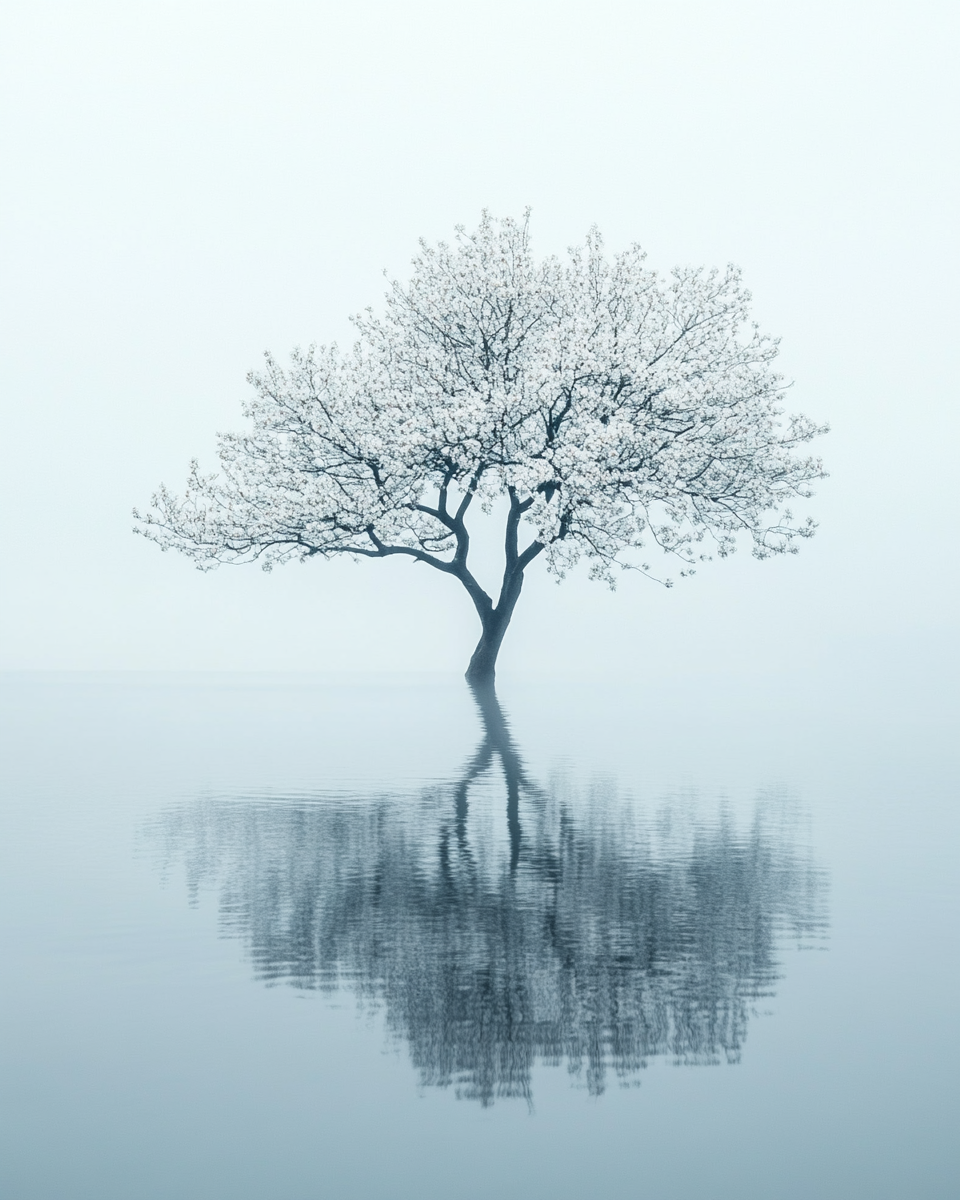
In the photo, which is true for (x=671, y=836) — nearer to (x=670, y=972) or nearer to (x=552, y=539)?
(x=670, y=972)

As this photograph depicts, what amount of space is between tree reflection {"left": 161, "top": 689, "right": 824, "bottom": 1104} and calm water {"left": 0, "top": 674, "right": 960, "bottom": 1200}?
0.03 meters

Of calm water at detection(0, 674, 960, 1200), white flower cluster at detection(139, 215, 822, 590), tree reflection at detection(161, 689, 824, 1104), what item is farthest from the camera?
white flower cluster at detection(139, 215, 822, 590)

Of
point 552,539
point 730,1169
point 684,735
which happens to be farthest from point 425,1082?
point 552,539

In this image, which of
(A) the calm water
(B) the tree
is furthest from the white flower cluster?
(A) the calm water

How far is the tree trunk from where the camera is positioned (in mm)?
39656

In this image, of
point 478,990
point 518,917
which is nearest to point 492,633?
point 518,917

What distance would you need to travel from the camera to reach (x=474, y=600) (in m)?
39.8

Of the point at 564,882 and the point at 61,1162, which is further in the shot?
the point at 564,882

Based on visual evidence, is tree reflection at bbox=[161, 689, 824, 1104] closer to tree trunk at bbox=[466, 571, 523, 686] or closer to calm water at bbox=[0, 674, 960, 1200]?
calm water at bbox=[0, 674, 960, 1200]

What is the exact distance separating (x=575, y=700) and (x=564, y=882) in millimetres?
29235

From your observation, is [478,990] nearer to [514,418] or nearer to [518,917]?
[518,917]

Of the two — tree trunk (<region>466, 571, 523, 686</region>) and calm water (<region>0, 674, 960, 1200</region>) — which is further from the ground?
tree trunk (<region>466, 571, 523, 686</region>)

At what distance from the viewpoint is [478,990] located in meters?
6.69

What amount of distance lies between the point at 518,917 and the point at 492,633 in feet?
104
